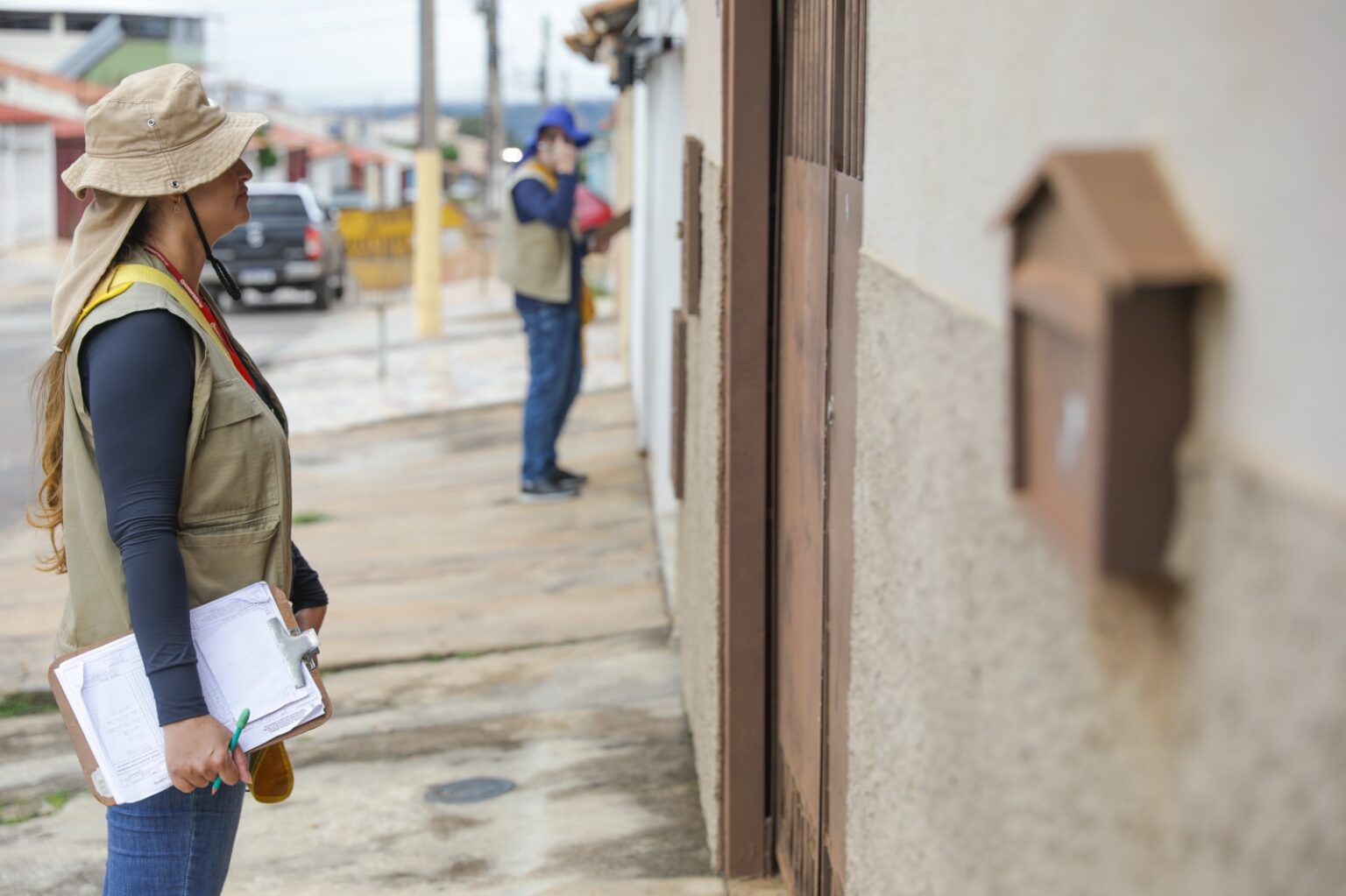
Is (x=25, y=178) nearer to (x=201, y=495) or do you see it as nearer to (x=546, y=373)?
(x=546, y=373)

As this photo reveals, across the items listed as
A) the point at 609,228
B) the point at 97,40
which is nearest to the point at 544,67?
the point at 97,40

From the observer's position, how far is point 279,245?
2100 centimetres

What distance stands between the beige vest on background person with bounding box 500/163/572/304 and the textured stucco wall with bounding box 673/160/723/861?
339cm

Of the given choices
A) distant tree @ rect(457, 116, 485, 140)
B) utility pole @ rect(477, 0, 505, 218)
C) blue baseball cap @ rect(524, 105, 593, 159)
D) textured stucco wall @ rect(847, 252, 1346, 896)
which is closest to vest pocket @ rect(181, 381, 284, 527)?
textured stucco wall @ rect(847, 252, 1346, 896)

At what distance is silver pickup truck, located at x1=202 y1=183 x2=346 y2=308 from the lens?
20.8m

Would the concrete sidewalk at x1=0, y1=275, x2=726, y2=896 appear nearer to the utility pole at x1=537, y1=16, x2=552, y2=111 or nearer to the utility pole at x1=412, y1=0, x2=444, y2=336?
the utility pole at x1=412, y1=0, x2=444, y2=336

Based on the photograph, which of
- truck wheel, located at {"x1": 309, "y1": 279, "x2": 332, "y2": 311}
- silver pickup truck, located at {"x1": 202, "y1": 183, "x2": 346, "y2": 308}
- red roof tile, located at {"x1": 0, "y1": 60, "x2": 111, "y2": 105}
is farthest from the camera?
red roof tile, located at {"x1": 0, "y1": 60, "x2": 111, "y2": 105}

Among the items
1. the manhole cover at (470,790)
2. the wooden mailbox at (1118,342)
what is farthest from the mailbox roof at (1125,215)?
the manhole cover at (470,790)

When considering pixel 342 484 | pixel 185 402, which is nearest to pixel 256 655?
pixel 185 402

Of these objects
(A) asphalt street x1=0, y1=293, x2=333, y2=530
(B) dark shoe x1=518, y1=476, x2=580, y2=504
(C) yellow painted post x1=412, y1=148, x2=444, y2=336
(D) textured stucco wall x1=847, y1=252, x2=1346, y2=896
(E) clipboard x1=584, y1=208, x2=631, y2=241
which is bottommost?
(A) asphalt street x1=0, y1=293, x2=333, y2=530

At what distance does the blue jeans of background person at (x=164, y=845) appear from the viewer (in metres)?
2.40

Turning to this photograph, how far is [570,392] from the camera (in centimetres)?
833

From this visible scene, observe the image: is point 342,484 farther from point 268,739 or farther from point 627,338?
point 268,739

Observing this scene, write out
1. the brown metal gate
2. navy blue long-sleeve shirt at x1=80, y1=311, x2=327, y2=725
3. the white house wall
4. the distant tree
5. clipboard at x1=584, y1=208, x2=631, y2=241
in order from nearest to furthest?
navy blue long-sleeve shirt at x1=80, y1=311, x2=327, y2=725, the brown metal gate, clipboard at x1=584, y1=208, x2=631, y2=241, the white house wall, the distant tree
